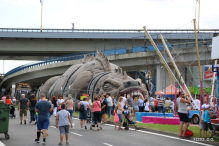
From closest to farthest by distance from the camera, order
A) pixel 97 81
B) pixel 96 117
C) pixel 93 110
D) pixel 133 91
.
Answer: pixel 96 117 → pixel 93 110 → pixel 133 91 → pixel 97 81

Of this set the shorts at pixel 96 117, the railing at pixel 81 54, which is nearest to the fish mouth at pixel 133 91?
the shorts at pixel 96 117

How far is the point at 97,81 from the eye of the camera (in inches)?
1001

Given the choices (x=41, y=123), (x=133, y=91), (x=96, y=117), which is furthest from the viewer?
(x=133, y=91)

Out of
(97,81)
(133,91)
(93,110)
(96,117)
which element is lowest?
(96,117)

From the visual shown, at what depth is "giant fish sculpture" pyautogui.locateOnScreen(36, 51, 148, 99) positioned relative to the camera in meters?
23.5

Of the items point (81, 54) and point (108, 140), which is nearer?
point (108, 140)

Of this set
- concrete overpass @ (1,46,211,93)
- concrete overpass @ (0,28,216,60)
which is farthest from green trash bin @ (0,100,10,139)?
concrete overpass @ (0,28,216,60)

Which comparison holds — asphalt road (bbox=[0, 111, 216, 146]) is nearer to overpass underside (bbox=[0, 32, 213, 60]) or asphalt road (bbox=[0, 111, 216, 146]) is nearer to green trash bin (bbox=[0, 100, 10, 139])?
green trash bin (bbox=[0, 100, 10, 139])

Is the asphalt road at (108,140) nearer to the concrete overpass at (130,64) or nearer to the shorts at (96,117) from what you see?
the shorts at (96,117)

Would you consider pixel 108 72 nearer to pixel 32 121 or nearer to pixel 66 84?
pixel 66 84

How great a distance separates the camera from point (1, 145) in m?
10.6

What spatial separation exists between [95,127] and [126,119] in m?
1.56

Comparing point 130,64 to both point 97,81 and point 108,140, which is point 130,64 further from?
point 108,140

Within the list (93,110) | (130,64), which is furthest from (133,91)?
(130,64)
